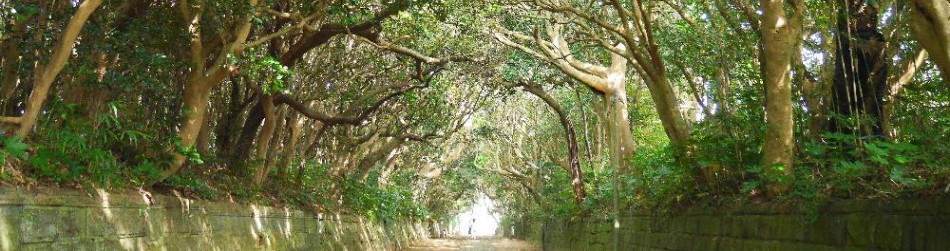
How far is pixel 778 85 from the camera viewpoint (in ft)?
28.5

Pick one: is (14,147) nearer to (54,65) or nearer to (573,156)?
(54,65)

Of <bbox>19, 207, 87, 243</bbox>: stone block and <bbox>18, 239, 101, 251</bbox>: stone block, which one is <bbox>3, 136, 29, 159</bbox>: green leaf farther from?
<bbox>18, 239, 101, 251</bbox>: stone block

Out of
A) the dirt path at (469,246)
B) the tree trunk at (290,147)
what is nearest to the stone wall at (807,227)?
the tree trunk at (290,147)

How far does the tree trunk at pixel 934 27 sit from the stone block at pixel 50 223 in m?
6.29

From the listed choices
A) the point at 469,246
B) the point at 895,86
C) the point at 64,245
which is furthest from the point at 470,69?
the point at 469,246

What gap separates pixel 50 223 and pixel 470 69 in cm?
1320

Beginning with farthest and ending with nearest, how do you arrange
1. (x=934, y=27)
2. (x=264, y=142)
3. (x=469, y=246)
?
1. (x=469, y=246)
2. (x=264, y=142)
3. (x=934, y=27)

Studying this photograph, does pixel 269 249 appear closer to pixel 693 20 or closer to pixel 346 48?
pixel 346 48

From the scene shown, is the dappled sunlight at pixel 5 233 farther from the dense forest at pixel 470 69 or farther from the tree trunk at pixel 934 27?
the tree trunk at pixel 934 27

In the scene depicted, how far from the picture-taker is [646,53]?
39.9ft

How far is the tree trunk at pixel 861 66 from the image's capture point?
822 cm

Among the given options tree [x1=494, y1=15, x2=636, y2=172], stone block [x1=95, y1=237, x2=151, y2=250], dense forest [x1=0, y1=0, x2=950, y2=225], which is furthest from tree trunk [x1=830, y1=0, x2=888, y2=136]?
tree [x1=494, y1=15, x2=636, y2=172]

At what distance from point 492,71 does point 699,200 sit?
356 inches

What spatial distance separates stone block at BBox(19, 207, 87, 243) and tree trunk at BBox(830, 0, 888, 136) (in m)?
6.82
